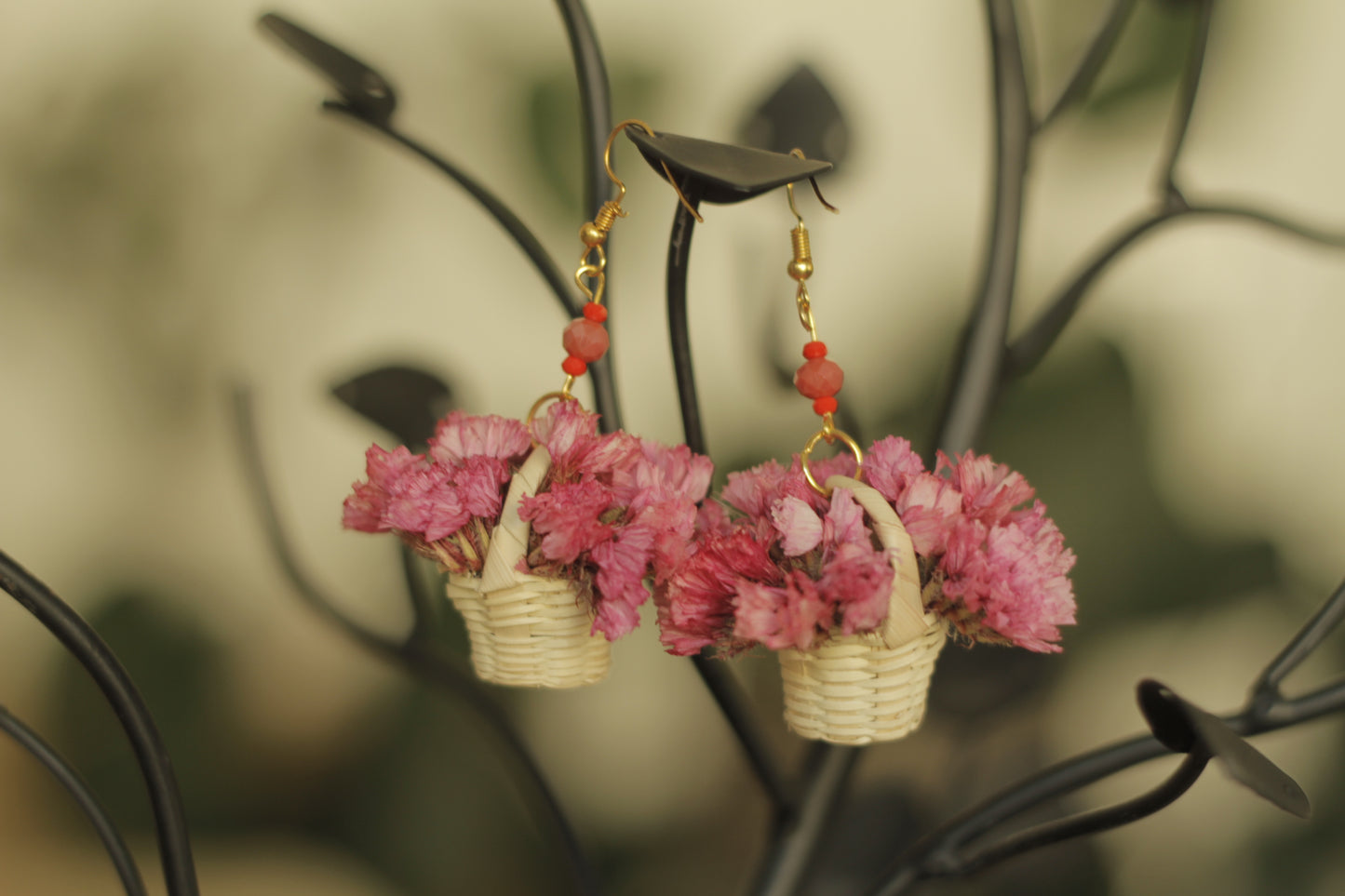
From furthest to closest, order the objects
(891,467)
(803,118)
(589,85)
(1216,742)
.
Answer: (803,118)
(589,85)
(891,467)
(1216,742)

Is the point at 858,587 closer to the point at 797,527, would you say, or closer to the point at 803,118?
the point at 797,527

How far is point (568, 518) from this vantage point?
0.41m

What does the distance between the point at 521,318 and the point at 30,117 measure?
43cm

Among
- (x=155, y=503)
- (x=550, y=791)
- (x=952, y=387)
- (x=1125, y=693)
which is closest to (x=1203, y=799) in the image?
(x=1125, y=693)

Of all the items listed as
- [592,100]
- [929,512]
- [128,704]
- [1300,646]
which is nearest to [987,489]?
[929,512]

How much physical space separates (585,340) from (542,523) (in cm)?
12

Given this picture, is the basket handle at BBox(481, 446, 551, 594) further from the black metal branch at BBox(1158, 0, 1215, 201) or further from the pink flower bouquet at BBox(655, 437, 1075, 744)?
the black metal branch at BBox(1158, 0, 1215, 201)

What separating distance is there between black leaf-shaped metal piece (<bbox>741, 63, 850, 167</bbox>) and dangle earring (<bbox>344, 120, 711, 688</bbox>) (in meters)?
0.23

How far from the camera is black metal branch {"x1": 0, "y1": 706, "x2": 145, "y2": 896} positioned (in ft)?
1.47

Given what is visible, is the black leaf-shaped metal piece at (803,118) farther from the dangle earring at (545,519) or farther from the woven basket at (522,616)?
the woven basket at (522,616)

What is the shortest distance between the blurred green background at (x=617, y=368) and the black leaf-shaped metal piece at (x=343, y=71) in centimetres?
12

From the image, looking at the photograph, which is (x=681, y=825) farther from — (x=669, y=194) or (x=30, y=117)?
(x=30, y=117)

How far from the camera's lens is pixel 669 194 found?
2.29 ft

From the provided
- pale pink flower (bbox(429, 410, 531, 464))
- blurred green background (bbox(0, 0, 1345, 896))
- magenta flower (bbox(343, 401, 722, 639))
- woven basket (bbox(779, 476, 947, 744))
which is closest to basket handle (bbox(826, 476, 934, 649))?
woven basket (bbox(779, 476, 947, 744))
